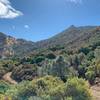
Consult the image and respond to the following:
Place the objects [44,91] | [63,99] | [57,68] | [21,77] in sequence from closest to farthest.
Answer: [63,99], [44,91], [57,68], [21,77]

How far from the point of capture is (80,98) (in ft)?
207

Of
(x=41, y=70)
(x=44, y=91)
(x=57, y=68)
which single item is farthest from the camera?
(x=41, y=70)

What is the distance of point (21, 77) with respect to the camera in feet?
478

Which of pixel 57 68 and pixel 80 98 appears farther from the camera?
pixel 57 68

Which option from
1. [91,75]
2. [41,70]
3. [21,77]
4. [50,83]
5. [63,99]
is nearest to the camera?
[63,99]

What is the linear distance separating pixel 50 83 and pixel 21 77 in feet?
237

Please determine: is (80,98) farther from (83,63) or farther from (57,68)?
(83,63)

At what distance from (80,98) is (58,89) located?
4.61 meters

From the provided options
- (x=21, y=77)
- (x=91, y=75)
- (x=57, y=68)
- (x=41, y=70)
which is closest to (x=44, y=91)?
(x=91, y=75)

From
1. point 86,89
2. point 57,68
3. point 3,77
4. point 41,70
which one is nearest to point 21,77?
point 3,77

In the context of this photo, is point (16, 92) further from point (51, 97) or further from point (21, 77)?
point (21, 77)

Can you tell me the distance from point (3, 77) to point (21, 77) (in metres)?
11.8

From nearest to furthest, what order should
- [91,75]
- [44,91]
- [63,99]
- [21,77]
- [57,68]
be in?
[63,99], [44,91], [91,75], [57,68], [21,77]

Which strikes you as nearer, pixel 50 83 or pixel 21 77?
pixel 50 83
